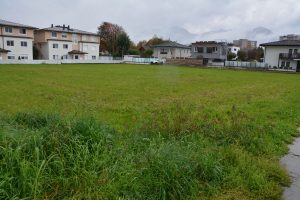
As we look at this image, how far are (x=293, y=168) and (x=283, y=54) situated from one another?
4446cm

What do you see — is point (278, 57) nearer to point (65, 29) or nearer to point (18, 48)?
point (65, 29)

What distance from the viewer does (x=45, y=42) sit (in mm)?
50000

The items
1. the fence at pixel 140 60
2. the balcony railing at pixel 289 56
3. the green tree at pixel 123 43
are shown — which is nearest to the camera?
the balcony railing at pixel 289 56

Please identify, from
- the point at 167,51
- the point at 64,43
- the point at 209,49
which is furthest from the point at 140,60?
the point at 209,49

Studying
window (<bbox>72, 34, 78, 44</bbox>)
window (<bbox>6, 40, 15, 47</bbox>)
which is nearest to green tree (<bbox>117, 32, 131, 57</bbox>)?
window (<bbox>72, 34, 78, 44</bbox>)

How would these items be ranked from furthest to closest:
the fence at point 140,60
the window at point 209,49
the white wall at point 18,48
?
the window at point 209,49 → the fence at point 140,60 → the white wall at point 18,48

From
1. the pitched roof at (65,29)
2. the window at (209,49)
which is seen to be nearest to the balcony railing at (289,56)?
the window at (209,49)

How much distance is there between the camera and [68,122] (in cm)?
420

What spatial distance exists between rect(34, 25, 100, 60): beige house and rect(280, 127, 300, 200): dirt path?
50477 millimetres

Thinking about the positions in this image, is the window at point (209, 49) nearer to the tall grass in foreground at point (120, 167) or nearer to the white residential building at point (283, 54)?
the white residential building at point (283, 54)

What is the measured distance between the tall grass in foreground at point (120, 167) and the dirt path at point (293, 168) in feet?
0.47

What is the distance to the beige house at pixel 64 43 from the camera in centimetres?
5006

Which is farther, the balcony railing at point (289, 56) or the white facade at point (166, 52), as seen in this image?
the white facade at point (166, 52)

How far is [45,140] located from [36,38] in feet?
177
